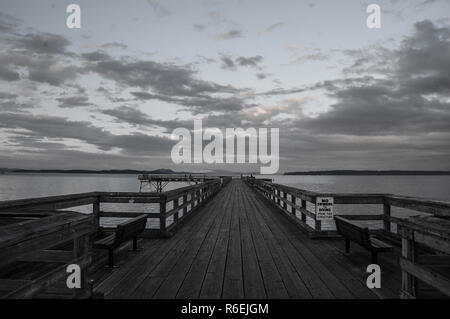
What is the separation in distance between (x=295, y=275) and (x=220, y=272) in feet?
4.26

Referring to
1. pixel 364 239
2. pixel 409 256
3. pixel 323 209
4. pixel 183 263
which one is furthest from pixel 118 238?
pixel 323 209

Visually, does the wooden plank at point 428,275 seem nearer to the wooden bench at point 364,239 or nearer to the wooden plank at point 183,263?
the wooden bench at point 364,239

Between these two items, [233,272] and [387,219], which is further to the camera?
[387,219]

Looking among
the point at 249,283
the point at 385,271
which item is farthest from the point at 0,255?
the point at 385,271

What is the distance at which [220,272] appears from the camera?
5.27 meters

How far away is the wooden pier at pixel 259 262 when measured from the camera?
423 cm

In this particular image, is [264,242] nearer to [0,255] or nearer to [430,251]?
[430,251]

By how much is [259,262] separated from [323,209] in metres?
2.72

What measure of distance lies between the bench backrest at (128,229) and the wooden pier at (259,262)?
0.50 metres

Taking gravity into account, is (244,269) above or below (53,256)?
below

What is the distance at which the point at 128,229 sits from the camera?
5.85 m

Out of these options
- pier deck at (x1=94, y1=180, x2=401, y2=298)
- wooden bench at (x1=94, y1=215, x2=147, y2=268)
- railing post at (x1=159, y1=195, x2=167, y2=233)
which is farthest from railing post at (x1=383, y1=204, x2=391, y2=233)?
wooden bench at (x1=94, y1=215, x2=147, y2=268)

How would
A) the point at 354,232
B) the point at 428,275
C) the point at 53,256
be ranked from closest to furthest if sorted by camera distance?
the point at 428,275 → the point at 53,256 → the point at 354,232

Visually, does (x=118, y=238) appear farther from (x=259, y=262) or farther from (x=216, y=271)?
(x=259, y=262)
